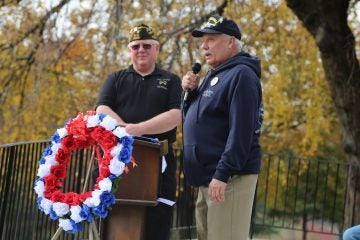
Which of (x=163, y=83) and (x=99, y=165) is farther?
(x=163, y=83)

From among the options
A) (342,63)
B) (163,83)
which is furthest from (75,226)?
(342,63)

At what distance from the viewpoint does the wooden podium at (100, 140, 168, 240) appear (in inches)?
167

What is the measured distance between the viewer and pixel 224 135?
3.88 meters

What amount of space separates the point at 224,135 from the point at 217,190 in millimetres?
345

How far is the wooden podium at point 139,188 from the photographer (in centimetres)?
424

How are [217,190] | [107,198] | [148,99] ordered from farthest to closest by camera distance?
1. [148,99]
2. [107,198]
3. [217,190]

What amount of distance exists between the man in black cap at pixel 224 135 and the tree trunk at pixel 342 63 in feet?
17.8

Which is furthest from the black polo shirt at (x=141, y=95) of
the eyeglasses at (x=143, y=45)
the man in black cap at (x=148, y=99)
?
the eyeglasses at (x=143, y=45)

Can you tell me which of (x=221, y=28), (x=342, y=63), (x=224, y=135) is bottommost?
(x=224, y=135)

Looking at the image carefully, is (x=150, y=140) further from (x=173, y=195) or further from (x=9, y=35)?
(x=9, y=35)

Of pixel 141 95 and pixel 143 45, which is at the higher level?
pixel 143 45

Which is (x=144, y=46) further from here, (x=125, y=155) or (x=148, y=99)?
(x=125, y=155)

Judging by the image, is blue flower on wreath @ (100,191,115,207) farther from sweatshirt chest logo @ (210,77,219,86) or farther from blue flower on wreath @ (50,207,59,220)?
sweatshirt chest logo @ (210,77,219,86)

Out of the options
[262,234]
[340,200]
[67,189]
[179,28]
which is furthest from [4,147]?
[340,200]
